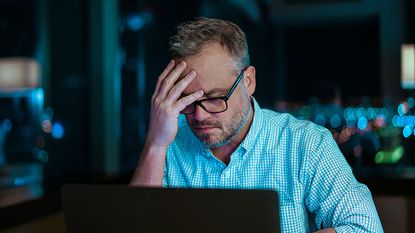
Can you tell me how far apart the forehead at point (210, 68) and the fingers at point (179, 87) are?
2 centimetres

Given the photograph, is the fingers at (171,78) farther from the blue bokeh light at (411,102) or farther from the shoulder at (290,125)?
the blue bokeh light at (411,102)

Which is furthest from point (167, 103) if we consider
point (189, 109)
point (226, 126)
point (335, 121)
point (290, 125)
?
point (335, 121)

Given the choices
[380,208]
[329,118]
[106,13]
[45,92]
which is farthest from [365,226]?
[106,13]

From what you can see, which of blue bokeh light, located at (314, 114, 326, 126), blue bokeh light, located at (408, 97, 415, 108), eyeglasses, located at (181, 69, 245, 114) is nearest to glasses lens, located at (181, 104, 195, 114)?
eyeglasses, located at (181, 69, 245, 114)

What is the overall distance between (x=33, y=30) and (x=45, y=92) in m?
0.34

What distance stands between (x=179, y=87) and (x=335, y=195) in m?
0.49

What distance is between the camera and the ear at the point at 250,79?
5.01ft

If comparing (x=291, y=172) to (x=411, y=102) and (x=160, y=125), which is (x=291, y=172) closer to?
(x=160, y=125)

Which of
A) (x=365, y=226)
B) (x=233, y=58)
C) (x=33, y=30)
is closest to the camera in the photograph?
(x=365, y=226)

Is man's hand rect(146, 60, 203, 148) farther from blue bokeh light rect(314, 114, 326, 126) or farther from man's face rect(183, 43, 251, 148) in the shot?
blue bokeh light rect(314, 114, 326, 126)

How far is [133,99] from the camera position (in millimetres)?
3354

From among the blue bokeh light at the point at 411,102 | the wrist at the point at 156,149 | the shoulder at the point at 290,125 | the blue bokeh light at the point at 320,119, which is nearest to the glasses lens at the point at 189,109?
the wrist at the point at 156,149

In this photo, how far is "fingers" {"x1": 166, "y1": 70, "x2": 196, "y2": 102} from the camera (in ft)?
4.66

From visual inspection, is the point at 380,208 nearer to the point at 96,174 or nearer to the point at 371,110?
the point at 371,110
